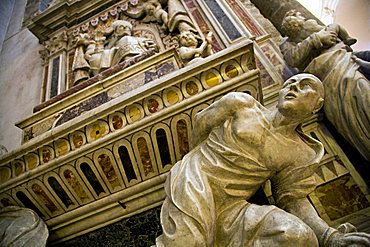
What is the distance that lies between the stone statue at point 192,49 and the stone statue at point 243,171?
3.41 feet

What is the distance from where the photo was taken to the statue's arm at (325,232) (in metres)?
1.35

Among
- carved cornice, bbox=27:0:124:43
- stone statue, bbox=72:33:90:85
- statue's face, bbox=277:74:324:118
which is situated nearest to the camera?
statue's face, bbox=277:74:324:118

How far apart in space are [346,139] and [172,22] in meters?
2.47

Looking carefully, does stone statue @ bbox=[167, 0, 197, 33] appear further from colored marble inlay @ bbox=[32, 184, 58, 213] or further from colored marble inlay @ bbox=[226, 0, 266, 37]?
colored marble inlay @ bbox=[32, 184, 58, 213]

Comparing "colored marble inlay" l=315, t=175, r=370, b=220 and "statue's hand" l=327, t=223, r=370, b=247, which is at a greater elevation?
"statue's hand" l=327, t=223, r=370, b=247

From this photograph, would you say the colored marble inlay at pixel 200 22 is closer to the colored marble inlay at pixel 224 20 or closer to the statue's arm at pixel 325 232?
the colored marble inlay at pixel 224 20

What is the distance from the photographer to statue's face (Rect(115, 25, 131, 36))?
4.36 metres

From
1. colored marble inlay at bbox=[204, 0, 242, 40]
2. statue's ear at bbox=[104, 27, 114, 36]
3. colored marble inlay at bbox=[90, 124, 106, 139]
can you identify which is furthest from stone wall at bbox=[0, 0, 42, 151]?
colored marble inlay at bbox=[204, 0, 242, 40]

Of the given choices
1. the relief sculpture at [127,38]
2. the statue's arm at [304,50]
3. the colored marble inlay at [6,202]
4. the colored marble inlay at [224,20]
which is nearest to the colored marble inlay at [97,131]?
the colored marble inlay at [6,202]

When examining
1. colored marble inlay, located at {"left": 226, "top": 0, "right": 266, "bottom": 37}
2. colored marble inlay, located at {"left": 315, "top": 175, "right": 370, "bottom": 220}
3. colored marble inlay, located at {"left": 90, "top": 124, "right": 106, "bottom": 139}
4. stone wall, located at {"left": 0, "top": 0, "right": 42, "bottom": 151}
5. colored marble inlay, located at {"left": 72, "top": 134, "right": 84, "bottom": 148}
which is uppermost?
colored marble inlay, located at {"left": 90, "top": 124, "right": 106, "bottom": 139}

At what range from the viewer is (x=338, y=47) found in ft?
8.30

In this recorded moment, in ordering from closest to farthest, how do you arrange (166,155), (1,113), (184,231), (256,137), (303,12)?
(184,231), (256,137), (166,155), (303,12), (1,113)

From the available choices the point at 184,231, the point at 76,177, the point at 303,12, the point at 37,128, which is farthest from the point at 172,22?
the point at 184,231

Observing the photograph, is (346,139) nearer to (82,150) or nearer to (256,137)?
(256,137)
